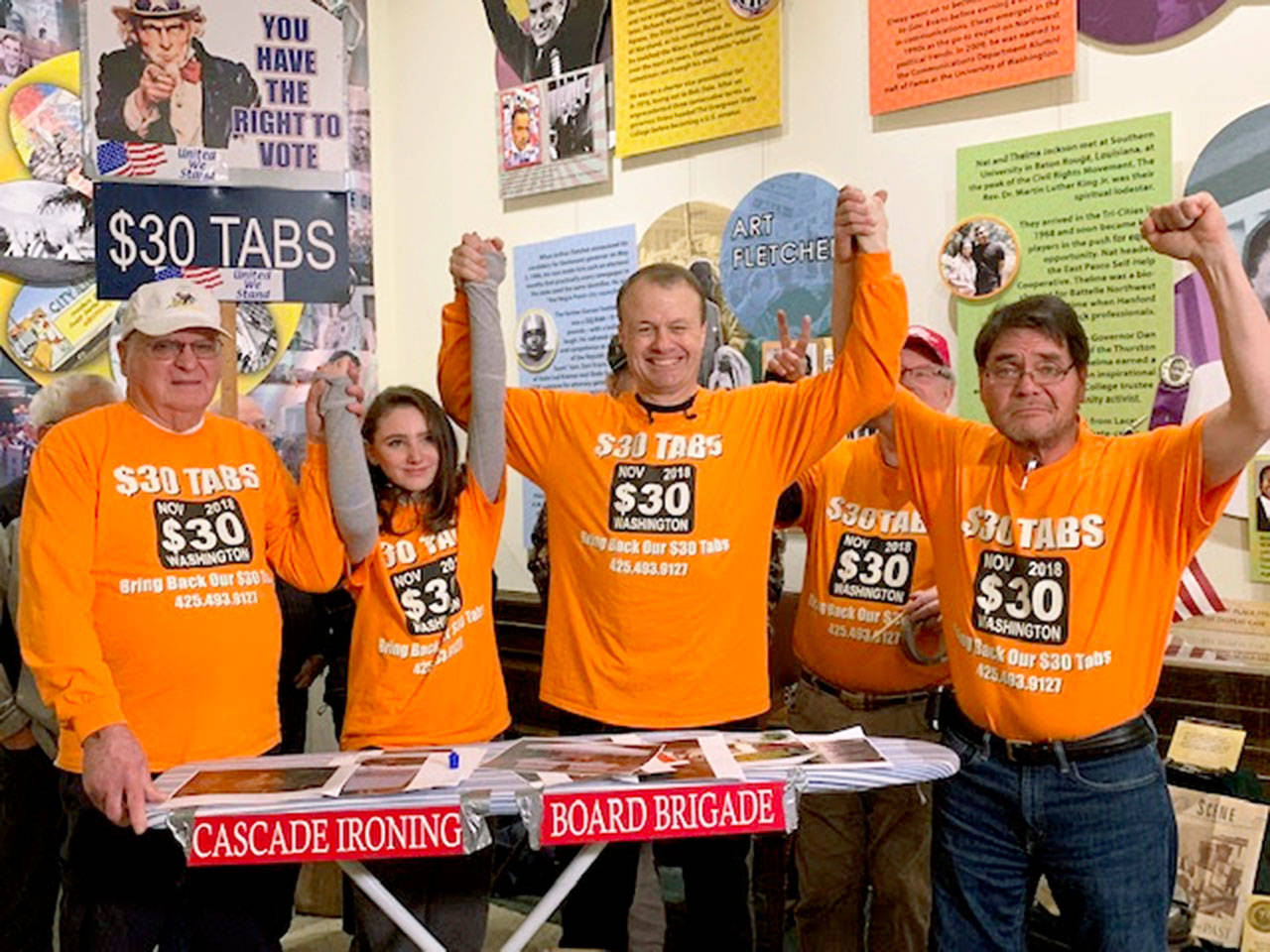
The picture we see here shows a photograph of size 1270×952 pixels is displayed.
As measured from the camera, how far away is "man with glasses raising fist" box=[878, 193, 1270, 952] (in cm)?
203

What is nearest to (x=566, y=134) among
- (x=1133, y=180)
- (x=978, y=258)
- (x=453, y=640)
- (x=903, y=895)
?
(x=978, y=258)

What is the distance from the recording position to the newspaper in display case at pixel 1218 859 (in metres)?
2.59

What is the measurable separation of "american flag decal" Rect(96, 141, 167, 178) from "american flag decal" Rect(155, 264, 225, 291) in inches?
8.7

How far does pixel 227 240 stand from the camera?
2.70 m

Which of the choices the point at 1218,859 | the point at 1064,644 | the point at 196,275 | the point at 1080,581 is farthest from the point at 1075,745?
the point at 196,275

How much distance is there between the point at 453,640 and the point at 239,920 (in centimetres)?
64

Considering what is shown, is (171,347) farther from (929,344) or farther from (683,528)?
(929,344)

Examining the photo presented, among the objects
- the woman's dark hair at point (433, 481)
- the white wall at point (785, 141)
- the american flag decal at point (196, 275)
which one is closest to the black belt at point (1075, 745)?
the white wall at point (785, 141)

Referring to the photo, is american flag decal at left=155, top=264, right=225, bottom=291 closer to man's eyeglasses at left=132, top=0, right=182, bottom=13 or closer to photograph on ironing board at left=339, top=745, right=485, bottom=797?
man's eyeglasses at left=132, top=0, right=182, bottom=13

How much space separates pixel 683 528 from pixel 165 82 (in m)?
1.47

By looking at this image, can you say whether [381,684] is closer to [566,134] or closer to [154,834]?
[154,834]

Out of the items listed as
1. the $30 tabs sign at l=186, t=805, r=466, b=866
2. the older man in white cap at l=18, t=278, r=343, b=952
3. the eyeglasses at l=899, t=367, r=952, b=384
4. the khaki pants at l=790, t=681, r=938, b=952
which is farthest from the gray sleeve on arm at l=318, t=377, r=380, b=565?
the eyeglasses at l=899, t=367, r=952, b=384

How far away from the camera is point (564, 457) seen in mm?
2549

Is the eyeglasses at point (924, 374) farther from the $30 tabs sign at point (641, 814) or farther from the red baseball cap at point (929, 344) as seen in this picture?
the $30 tabs sign at point (641, 814)
